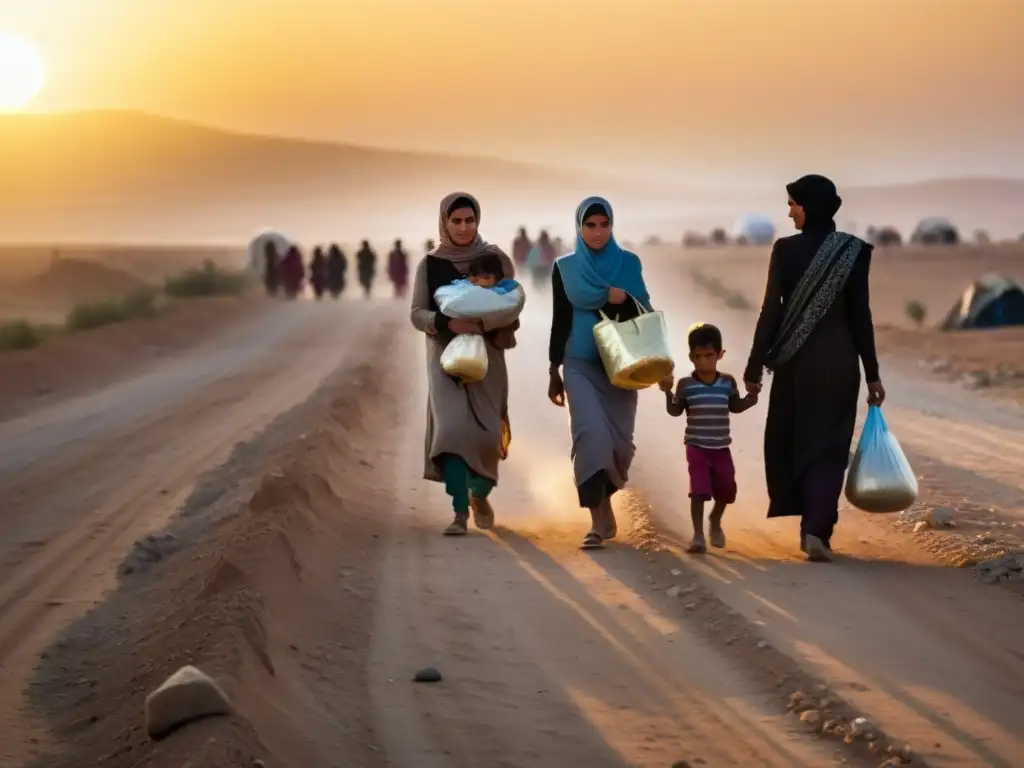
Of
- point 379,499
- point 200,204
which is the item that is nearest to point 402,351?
point 379,499

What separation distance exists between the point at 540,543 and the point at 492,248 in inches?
66.3

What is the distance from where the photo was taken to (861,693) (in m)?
5.70

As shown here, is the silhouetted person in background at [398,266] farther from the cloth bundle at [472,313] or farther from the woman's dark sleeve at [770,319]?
the woman's dark sleeve at [770,319]

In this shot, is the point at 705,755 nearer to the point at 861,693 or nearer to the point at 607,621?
the point at 861,693

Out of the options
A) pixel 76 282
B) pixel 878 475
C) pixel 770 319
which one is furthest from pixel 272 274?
pixel 878 475

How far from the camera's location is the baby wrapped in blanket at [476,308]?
28.7 ft

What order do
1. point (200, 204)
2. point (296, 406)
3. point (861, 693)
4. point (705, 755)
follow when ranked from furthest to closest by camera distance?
1. point (200, 204)
2. point (296, 406)
3. point (861, 693)
4. point (705, 755)

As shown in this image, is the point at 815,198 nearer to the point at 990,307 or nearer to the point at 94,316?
the point at 94,316

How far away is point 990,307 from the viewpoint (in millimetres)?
28719

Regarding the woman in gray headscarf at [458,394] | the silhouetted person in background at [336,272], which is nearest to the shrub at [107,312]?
the silhouetted person in background at [336,272]

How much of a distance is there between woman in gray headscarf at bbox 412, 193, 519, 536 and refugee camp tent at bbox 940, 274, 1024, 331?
68.9 feet

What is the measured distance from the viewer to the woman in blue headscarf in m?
8.55

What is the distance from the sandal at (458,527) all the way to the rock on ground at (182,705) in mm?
3818

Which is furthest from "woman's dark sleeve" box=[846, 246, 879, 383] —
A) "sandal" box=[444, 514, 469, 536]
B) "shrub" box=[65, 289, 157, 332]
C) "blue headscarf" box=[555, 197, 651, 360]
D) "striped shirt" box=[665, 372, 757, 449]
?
"shrub" box=[65, 289, 157, 332]
